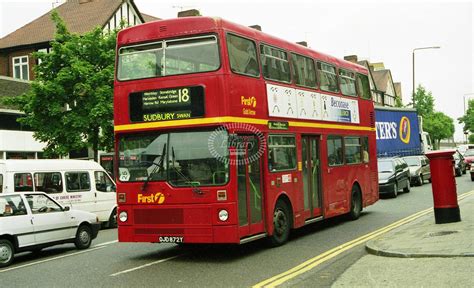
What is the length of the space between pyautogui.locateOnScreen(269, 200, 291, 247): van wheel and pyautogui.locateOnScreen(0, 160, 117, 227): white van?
731 centimetres

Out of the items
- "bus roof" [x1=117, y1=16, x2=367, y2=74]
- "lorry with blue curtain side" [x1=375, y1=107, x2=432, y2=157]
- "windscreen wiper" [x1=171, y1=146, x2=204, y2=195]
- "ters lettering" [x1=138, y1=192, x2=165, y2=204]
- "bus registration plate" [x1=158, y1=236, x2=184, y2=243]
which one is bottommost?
"bus registration plate" [x1=158, y1=236, x2=184, y2=243]

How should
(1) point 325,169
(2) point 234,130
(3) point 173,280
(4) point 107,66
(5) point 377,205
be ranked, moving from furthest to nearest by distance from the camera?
(4) point 107,66 → (5) point 377,205 → (1) point 325,169 → (2) point 234,130 → (3) point 173,280

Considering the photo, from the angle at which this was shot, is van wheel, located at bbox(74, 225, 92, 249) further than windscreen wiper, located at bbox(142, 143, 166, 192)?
Yes

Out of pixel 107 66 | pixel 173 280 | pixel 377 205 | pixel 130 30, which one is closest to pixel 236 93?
pixel 130 30

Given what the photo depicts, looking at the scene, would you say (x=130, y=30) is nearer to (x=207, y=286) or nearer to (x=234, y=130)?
(x=234, y=130)

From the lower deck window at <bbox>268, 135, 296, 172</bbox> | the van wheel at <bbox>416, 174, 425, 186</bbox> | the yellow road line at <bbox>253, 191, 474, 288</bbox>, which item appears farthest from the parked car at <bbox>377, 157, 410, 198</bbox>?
the lower deck window at <bbox>268, 135, 296, 172</bbox>

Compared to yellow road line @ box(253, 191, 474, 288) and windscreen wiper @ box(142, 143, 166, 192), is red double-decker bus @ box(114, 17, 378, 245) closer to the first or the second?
windscreen wiper @ box(142, 143, 166, 192)

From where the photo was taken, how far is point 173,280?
8.51m

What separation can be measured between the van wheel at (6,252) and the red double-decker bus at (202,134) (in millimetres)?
2456

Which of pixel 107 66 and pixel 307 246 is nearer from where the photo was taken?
pixel 307 246

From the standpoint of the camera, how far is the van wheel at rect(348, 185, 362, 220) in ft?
52.7

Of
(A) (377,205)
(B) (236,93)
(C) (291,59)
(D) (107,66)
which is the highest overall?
(D) (107,66)

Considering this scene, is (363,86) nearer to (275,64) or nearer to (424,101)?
(275,64)

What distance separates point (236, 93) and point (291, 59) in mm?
2949
